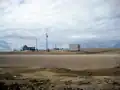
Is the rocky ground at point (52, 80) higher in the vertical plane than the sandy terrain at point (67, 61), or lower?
lower

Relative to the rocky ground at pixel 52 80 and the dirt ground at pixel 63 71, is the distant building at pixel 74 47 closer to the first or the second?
the dirt ground at pixel 63 71

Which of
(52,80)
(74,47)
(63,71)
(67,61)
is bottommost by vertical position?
(52,80)

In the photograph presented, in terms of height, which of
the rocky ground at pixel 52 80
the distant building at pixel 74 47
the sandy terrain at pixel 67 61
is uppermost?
the distant building at pixel 74 47

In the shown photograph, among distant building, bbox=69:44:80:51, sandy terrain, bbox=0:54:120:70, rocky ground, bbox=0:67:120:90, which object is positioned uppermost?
distant building, bbox=69:44:80:51

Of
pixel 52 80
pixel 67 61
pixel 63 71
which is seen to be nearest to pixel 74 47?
pixel 67 61

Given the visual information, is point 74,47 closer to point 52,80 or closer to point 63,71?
point 63,71

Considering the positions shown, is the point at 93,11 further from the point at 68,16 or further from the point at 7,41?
the point at 7,41

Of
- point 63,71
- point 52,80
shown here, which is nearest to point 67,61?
point 63,71

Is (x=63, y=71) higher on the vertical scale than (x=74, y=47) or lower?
lower

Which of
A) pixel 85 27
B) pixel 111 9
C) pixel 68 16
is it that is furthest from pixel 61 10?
pixel 111 9

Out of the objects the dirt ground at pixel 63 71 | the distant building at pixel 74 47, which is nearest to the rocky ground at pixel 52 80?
the dirt ground at pixel 63 71

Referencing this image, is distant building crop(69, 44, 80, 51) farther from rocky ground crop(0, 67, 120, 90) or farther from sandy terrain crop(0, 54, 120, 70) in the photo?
rocky ground crop(0, 67, 120, 90)

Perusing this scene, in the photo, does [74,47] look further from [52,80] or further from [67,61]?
[52,80]

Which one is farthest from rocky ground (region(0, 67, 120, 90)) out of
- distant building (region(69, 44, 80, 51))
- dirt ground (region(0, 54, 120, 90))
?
distant building (region(69, 44, 80, 51))
